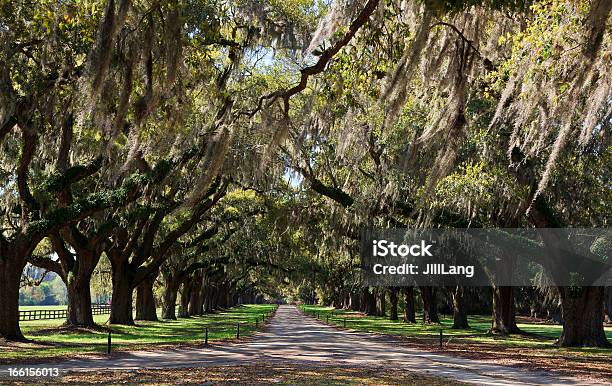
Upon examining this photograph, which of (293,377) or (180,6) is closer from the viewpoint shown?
(180,6)

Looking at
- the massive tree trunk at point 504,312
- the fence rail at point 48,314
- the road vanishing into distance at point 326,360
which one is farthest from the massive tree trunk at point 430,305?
the fence rail at point 48,314

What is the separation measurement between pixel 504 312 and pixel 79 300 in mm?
18671

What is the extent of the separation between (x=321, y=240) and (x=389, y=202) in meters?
11.6

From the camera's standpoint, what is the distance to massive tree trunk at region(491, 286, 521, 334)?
93.7 feet

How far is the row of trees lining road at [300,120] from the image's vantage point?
30.2 ft

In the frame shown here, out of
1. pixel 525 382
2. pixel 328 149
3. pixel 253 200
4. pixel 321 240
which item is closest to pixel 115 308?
pixel 253 200

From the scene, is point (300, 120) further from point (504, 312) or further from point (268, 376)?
point (504, 312)

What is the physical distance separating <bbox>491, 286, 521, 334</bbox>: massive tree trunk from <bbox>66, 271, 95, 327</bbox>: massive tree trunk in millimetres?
17650

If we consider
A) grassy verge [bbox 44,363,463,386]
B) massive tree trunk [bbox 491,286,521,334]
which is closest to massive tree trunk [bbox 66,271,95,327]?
grassy verge [bbox 44,363,463,386]

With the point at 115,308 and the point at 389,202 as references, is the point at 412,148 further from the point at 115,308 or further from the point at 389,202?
the point at 115,308

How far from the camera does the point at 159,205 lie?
71.8 feet

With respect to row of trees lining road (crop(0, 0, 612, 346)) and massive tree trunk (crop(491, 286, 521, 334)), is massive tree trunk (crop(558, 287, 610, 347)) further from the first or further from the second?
massive tree trunk (crop(491, 286, 521, 334))

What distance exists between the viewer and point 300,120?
1384cm

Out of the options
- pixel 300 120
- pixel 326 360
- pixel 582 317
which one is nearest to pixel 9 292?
pixel 326 360
